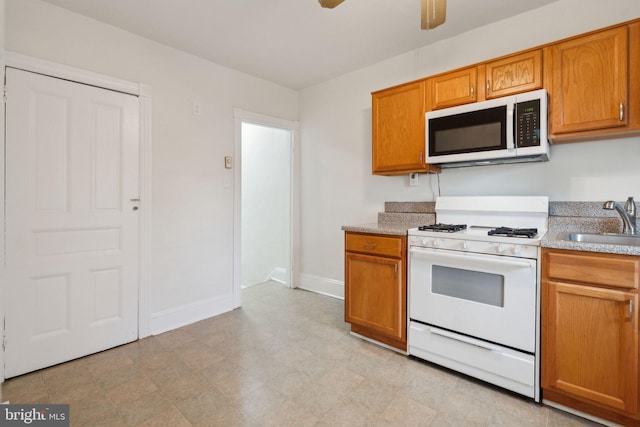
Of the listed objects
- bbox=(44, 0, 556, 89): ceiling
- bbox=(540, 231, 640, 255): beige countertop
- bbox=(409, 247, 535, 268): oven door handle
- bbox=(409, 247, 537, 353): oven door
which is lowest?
bbox=(409, 247, 537, 353): oven door

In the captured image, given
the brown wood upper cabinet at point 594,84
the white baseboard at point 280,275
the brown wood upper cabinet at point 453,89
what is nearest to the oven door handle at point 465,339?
the brown wood upper cabinet at point 594,84

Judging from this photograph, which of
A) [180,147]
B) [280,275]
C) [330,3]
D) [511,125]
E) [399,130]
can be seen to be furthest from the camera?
[280,275]

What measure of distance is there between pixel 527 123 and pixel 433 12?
98 centimetres

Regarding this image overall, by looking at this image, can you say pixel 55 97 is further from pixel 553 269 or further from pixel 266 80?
pixel 553 269

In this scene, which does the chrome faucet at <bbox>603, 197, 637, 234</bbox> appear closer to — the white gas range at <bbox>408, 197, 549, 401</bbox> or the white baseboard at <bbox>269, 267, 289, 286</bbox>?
the white gas range at <bbox>408, 197, 549, 401</bbox>

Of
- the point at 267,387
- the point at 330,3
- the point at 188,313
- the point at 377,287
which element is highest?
the point at 330,3

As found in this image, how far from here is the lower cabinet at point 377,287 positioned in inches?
94.3

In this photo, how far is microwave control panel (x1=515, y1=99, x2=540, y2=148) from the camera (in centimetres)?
209

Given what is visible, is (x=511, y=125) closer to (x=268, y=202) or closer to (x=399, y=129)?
(x=399, y=129)

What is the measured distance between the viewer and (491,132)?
7.48 feet

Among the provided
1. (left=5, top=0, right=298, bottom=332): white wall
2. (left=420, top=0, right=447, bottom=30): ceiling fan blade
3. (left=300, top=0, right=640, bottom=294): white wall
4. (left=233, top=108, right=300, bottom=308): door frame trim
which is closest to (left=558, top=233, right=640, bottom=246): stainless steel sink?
(left=300, top=0, right=640, bottom=294): white wall

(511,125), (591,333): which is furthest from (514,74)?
(591,333)

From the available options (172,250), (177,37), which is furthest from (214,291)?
(177,37)

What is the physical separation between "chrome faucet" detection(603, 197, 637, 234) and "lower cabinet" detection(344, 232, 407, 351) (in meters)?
1.20
